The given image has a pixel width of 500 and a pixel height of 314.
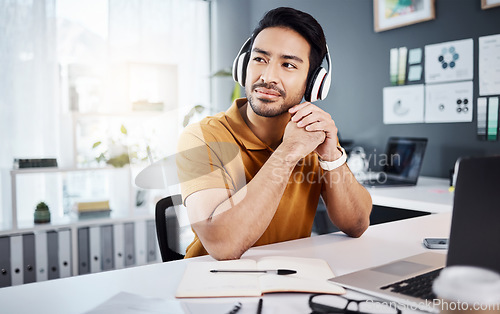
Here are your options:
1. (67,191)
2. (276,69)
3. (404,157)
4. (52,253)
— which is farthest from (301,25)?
(67,191)

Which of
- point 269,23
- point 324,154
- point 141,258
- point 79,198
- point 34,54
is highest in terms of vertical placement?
point 34,54

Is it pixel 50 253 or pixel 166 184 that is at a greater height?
pixel 166 184

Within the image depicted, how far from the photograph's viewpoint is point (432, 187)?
2.27 m

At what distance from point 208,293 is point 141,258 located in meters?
2.29

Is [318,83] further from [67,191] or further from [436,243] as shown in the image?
[67,191]

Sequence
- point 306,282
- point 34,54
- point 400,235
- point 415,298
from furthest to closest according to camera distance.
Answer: point 34,54
point 400,235
point 306,282
point 415,298

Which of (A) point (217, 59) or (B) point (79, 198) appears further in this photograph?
(A) point (217, 59)

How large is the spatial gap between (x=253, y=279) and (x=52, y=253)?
223 cm

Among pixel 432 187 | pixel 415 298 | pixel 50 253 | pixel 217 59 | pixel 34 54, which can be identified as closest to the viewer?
pixel 415 298

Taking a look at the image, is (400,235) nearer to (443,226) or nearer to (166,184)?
(443,226)

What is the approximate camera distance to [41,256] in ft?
8.59

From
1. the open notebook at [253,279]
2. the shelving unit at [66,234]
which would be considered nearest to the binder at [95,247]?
the shelving unit at [66,234]

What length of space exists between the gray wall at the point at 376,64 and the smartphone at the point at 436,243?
1.44 m

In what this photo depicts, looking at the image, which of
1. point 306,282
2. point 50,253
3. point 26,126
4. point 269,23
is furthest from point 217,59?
point 306,282
